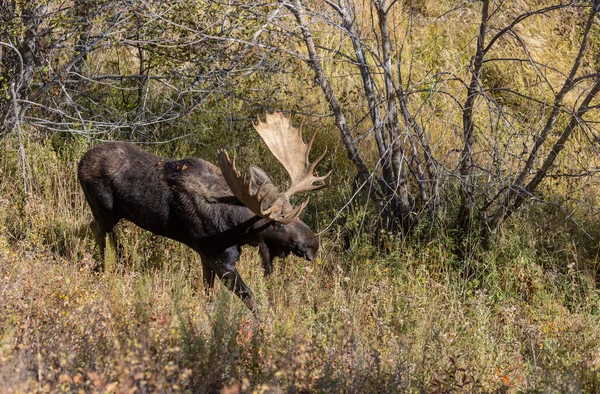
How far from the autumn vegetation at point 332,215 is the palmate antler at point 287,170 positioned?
330mm

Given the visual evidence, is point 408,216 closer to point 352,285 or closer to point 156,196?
point 352,285

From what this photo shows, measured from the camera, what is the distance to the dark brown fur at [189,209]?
768 cm

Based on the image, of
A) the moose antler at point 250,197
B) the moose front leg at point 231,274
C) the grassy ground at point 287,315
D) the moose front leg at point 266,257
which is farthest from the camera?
the moose front leg at point 266,257

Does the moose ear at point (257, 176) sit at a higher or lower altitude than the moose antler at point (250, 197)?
higher

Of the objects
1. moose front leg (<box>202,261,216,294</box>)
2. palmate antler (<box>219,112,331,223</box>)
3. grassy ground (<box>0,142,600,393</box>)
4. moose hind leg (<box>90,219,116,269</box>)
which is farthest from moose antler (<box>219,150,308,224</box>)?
moose hind leg (<box>90,219,116,269</box>)

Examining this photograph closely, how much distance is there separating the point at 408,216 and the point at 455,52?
376 centimetres

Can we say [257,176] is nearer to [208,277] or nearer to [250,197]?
[250,197]

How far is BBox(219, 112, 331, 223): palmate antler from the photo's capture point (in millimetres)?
7305

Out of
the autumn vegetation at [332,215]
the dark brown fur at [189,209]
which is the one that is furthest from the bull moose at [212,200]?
the autumn vegetation at [332,215]

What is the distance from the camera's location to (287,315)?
6.67 meters

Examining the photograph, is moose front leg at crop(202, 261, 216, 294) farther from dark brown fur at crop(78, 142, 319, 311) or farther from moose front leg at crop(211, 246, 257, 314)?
moose front leg at crop(211, 246, 257, 314)

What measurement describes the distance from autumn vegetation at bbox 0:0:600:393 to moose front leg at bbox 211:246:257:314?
4.6 inches

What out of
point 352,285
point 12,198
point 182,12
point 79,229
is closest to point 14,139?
point 12,198

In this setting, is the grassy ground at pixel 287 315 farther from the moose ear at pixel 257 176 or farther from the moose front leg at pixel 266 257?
the moose ear at pixel 257 176
